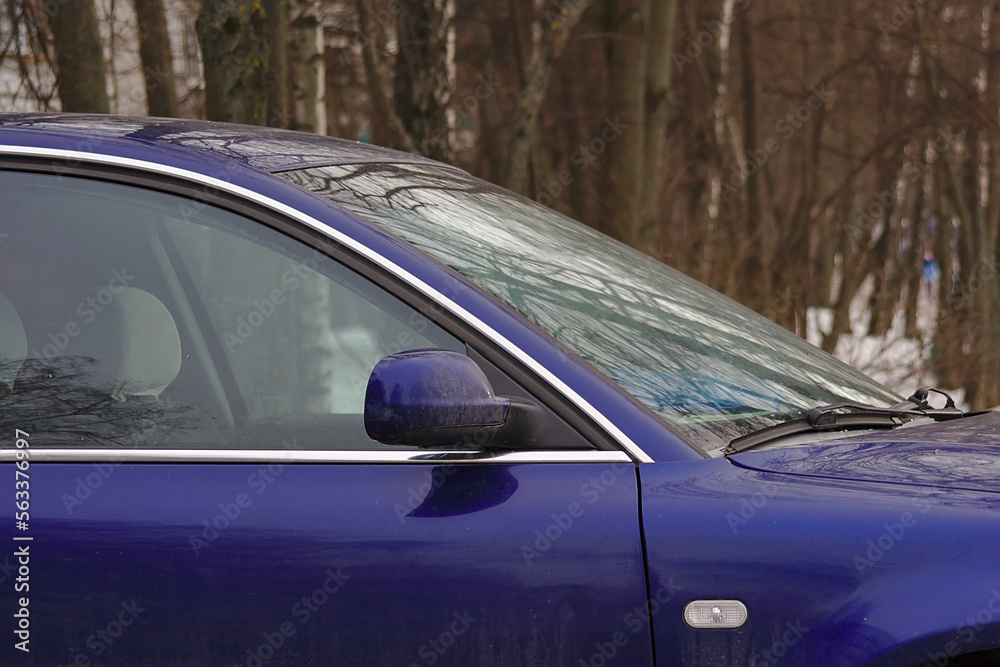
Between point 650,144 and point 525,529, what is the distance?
24.2ft

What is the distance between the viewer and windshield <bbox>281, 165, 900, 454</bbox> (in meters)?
1.99

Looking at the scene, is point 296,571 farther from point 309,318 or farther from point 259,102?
point 259,102

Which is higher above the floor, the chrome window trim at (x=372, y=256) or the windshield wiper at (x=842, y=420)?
the chrome window trim at (x=372, y=256)

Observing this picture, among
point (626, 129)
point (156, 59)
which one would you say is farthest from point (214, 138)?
point (156, 59)

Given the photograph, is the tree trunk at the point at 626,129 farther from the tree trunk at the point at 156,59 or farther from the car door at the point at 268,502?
the car door at the point at 268,502

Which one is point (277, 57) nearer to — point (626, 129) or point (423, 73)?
point (423, 73)

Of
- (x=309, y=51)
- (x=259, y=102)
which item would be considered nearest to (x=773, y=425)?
(x=259, y=102)

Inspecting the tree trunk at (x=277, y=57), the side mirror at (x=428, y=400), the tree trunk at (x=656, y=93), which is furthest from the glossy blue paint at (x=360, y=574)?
the tree trunk at (x=656, y=93)

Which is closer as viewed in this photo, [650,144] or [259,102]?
[259,102]

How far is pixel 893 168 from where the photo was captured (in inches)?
413

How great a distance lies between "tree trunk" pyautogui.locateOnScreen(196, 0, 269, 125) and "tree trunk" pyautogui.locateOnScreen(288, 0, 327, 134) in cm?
106

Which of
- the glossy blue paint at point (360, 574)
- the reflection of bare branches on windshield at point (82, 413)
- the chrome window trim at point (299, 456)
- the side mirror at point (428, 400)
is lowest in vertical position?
the glossy blue paint at point (360, 574)

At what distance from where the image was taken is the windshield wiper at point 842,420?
6.48ft

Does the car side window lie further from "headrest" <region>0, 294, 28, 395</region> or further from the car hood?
the car hood
